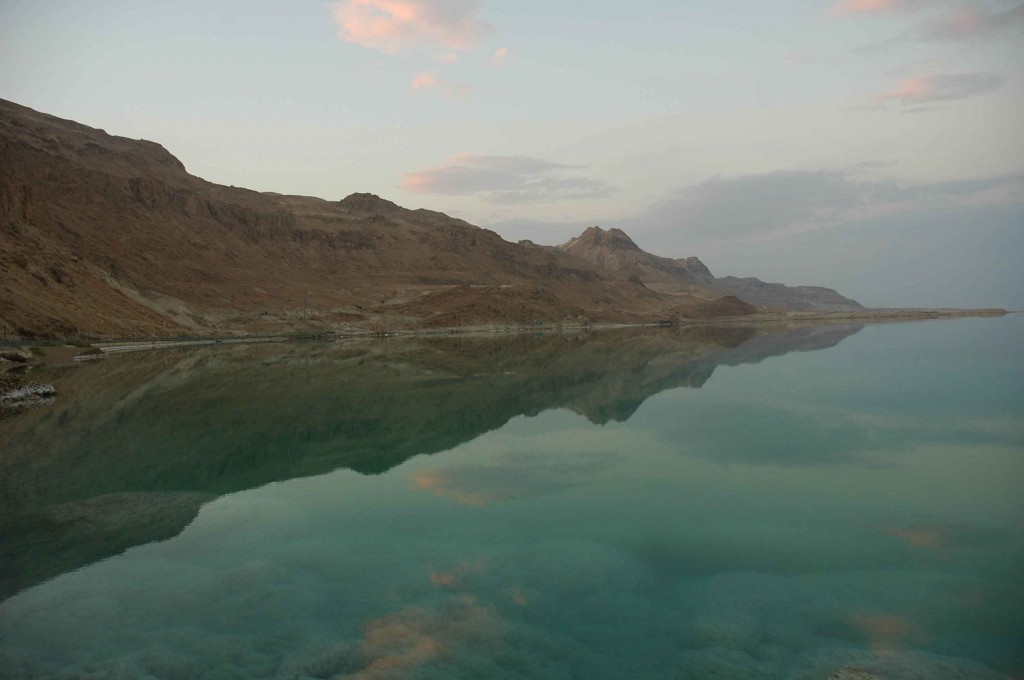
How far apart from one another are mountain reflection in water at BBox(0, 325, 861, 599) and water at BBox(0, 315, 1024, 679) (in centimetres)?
16

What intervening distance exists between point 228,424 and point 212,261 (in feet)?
272

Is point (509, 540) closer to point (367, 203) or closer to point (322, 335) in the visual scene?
point (322, 335)

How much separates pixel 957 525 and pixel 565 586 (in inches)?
363

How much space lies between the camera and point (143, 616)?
9.68 m

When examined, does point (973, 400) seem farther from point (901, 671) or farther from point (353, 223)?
point (353, 223)

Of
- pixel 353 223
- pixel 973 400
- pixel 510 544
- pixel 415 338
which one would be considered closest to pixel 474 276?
pixel 353 223

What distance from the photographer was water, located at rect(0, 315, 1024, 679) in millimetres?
8641

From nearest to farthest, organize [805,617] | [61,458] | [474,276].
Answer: [805,617], [61,458], [474,276]

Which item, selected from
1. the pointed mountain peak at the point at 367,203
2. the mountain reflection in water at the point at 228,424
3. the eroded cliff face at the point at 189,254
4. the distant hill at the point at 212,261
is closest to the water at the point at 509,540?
the mountain reflection in water at the point at 228,424

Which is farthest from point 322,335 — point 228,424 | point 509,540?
point 509,540

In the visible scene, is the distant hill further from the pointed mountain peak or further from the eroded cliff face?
the pointed mountain peak

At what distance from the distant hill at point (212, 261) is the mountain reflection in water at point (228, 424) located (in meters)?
19.4

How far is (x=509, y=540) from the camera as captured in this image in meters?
12.9

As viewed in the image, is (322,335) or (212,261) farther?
(212,261)
